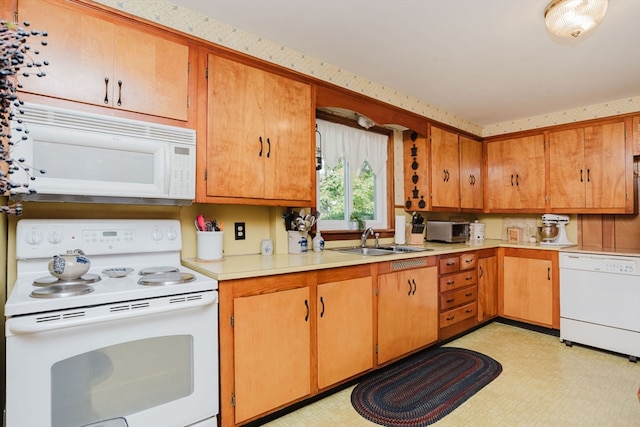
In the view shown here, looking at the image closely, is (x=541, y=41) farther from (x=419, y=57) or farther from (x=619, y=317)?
(x=619, y=317)

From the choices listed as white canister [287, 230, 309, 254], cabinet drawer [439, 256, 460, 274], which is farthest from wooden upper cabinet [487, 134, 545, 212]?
white canister [287, 230, 309, 254]

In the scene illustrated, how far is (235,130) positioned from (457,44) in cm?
162

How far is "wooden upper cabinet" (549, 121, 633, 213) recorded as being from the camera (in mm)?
3264

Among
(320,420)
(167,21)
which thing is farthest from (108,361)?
(167,21)

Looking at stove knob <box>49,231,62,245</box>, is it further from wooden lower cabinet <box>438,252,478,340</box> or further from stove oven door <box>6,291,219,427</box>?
wooden lower cabinet <box>438,252,478,340</box>

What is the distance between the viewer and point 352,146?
125 inches

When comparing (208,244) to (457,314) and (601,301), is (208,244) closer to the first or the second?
(457,314)

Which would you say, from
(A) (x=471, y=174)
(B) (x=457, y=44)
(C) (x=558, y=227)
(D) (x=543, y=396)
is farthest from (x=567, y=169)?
(D) (x=543, y=396)

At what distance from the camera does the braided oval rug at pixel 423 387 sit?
1996 millimetres

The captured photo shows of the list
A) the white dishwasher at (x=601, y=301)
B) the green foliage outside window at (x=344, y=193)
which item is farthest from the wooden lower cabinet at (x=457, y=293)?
the green foliage outside window at (x=344, y=193)

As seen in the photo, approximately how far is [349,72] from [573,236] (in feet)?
10.0

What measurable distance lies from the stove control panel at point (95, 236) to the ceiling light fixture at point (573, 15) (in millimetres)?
2454

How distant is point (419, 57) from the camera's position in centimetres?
252

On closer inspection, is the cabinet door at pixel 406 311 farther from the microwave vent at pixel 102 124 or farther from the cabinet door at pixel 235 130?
the microwave vent at pixel 102 124
